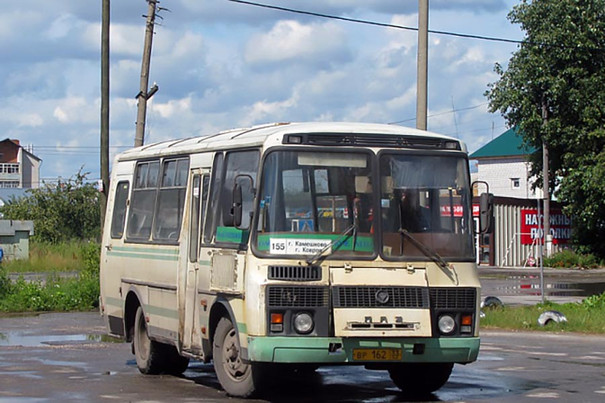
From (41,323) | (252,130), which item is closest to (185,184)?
Result: (252,130)

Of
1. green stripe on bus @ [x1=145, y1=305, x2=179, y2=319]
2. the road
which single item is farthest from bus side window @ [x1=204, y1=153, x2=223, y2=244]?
the road

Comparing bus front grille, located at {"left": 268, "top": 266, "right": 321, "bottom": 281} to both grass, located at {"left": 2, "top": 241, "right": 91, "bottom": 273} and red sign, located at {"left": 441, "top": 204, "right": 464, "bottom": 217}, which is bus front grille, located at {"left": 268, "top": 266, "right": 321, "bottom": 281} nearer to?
red sign, located at {"left": 441, "top": 204, "right": 464, "bottom": 217}

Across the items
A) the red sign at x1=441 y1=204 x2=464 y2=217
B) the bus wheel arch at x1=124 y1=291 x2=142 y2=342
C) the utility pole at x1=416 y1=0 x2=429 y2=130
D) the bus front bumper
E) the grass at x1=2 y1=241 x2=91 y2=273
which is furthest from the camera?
the grass at x1=2 y1=241 x2=91 y2=273

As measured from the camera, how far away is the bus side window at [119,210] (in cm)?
1498

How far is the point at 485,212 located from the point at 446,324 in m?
1.39

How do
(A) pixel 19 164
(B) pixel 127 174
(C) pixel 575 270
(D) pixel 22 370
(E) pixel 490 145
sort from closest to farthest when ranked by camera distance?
(D) pixel 22 370, (B) pixel 127 174, (C) pixel 575 270, (E) pixel 490 145, (A) pixel 19 164

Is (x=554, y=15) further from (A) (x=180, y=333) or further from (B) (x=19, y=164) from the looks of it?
(B) (x=19, y=164)

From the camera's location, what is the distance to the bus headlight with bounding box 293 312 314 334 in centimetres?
1049

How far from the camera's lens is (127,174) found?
15.1 m

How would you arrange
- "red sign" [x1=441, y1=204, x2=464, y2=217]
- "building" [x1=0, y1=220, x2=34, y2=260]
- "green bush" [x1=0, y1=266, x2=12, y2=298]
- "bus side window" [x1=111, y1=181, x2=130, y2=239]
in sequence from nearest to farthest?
"red sign" [x1=441, y1=204, x2=464, y2=217] → "bus side window" [x1=111, y1=181, x2=130, y2=239] → "green bush" [x1=0, y1=266, x2=12, y2=298] → "building" [x1=0, y1=220, x2=34, y2=260]

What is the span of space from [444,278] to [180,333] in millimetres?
3335

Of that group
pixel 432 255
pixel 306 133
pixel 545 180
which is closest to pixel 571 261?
pixel 545 180

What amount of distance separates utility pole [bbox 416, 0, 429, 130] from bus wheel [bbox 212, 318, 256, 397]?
9.59 metres

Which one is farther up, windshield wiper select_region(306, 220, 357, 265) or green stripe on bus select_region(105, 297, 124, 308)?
windshield wiper select_region(306, 220, 357, 265)
